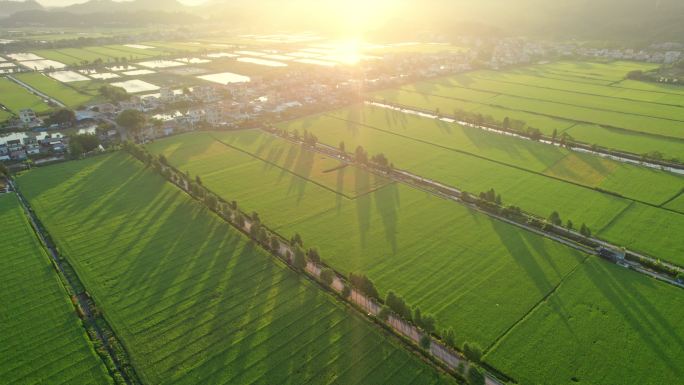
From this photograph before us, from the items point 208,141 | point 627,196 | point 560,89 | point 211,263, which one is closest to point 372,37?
point 560,89

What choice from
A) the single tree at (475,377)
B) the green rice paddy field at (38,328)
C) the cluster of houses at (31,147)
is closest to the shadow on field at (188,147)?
the cluster of houses at (31,147)

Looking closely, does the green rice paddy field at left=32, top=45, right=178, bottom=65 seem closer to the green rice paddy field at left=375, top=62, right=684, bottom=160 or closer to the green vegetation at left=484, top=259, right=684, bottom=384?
the green rice paddy field at left=375, top=62, right=684, bottom=160

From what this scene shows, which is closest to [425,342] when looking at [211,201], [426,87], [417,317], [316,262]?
[417,317]

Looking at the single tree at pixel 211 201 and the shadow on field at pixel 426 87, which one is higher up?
the shadow on field at pixel 426 87

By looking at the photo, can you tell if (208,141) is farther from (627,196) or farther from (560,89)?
(560,89)

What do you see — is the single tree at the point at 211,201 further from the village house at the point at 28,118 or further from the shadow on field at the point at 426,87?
the shadow on field at the point at 426,87

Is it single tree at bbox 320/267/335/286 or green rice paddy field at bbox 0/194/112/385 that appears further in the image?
single tree at bbox 320/267/335/286

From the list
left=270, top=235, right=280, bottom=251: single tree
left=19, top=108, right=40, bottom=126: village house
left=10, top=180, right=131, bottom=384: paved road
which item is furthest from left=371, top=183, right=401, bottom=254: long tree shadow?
left=19, top=108, right=40, bottom=126: village house
